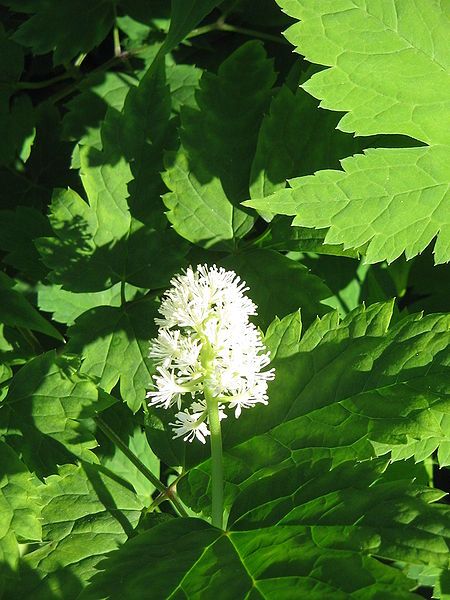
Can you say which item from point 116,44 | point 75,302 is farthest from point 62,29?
point 75,302

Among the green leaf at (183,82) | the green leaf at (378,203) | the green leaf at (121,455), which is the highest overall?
the green leaf at (183,82)

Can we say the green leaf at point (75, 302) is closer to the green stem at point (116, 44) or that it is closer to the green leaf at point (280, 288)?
the green leaf at point (280, 288)

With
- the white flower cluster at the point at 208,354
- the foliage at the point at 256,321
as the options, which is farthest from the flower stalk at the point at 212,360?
the foliage at the point at 256,321

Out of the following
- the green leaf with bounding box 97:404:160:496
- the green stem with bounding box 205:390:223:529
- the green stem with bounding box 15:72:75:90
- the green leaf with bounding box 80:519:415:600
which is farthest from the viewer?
the green stem with bounding box 15:72:75:90

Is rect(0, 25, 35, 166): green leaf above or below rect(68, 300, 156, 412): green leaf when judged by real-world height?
above

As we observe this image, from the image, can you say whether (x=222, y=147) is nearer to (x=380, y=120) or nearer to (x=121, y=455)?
(x=380, y=120)

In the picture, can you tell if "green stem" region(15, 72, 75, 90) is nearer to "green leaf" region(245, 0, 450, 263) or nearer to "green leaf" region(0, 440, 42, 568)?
"green leaf" region(245, 0, 450, 263)

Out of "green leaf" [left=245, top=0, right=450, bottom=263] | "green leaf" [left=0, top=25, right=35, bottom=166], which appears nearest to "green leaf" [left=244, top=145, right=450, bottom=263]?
"green leaf" [left=245, top=0, right=450, bottom=263]
